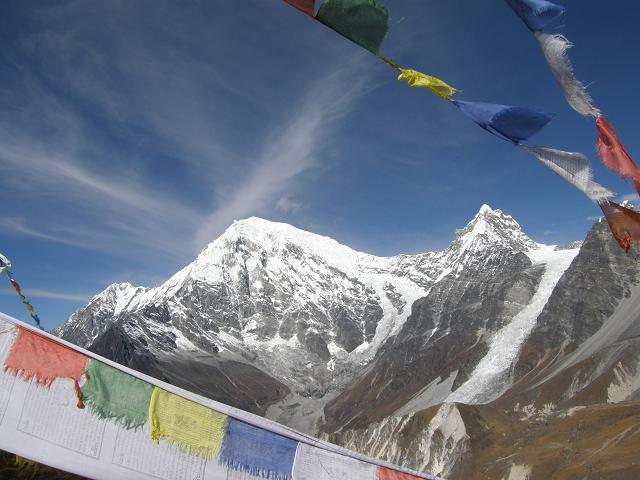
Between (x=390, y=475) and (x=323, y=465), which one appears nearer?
(x=323, y=465)

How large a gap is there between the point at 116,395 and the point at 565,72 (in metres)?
5.26

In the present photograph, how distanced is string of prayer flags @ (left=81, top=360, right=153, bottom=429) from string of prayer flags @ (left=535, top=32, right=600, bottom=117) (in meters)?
4.88

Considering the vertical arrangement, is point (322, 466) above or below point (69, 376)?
below

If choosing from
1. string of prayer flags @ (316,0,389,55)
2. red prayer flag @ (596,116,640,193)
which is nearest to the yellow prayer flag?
string of prayer flags @ (316,0,389,55)

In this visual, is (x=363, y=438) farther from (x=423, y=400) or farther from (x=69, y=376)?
(x=69, y=376)

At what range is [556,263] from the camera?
186 meters

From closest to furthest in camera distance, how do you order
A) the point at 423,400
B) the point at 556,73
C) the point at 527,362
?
the point at 556,73, the point at 527,362, the point at 423,400

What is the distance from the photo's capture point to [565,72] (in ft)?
17.2

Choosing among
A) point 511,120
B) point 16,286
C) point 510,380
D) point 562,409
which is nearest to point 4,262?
point 16,286

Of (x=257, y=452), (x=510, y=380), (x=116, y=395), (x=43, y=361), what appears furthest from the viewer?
(x=510, y=380)

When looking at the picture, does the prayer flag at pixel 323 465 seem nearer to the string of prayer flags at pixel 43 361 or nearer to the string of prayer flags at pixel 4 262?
the string of prayer flags at pixel 43 361

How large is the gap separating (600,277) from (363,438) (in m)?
71.1

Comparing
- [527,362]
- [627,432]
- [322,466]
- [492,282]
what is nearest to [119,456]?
[322,466]

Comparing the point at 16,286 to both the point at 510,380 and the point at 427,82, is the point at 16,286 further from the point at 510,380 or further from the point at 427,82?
the point at 510,380
